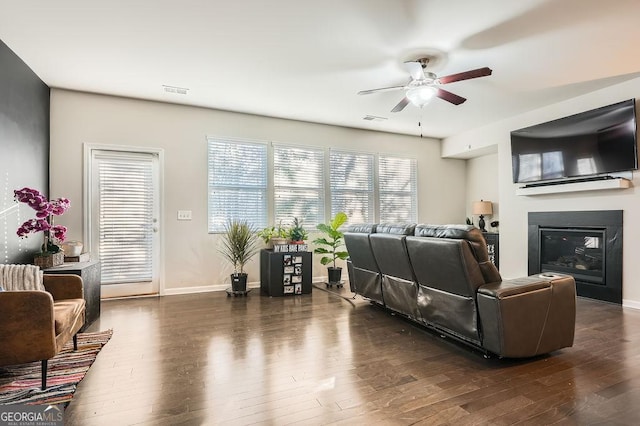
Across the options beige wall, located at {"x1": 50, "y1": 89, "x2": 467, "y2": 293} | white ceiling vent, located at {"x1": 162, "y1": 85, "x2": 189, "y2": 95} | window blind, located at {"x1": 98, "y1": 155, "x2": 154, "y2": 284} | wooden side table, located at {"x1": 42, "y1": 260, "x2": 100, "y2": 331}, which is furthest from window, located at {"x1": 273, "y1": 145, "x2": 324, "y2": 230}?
wooden side table, located at {"x1": 42, "y1": 260, "x2": 100, "y2": 331}

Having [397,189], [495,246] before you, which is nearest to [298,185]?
[397,189]

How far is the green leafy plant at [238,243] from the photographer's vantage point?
197 inches

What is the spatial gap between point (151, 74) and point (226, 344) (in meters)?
3.24

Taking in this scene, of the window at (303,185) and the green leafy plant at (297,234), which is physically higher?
the window at (303,185)

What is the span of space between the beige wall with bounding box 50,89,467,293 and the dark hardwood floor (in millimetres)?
1551

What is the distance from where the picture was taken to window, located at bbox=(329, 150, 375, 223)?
622 cm

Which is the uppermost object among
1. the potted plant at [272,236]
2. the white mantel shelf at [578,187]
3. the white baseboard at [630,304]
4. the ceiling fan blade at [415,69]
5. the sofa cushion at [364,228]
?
the ceiling fan blade at [415,69]

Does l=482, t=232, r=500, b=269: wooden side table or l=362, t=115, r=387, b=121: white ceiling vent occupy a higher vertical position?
l=362, t=115, r=387, b=121: white ceiling vent

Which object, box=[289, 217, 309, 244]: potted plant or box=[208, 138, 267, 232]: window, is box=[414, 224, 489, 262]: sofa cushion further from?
box=[208, 138, 267, 232]: window

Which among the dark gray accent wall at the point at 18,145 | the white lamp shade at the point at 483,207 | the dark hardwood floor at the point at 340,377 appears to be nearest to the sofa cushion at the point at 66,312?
the dark hardwood floor at the point at 340,377

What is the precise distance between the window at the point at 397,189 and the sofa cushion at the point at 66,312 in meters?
5.06

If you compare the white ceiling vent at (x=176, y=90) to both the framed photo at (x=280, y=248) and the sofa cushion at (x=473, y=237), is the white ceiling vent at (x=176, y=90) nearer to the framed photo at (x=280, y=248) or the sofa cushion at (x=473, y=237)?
the framed photo at (x=280, y=248)

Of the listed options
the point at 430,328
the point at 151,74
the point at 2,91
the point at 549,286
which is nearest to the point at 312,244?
the point at 430,328

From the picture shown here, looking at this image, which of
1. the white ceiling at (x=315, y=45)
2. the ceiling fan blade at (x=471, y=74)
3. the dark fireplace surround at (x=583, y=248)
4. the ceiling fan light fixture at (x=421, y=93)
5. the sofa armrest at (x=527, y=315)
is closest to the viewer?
the sofa armrest at (x=527, y=315)
